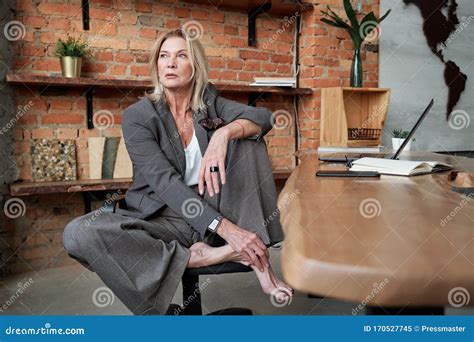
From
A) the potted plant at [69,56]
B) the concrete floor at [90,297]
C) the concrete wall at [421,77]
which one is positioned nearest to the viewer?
the concrete floor at [90,297]

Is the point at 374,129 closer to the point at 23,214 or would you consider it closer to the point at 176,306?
the point at 176,306

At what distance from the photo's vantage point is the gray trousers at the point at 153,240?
1.44 m

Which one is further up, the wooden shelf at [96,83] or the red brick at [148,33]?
the red brick at [148,33]

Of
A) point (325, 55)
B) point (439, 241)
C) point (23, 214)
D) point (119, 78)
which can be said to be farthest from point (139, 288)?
point (325, 55)

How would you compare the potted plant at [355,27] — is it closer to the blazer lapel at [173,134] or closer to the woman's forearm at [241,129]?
the woman's forearm at [241,129]

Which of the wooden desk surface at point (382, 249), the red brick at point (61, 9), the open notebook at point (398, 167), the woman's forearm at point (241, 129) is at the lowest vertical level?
the wooden desk surface at point (382, 249)

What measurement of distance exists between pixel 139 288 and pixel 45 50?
191cm

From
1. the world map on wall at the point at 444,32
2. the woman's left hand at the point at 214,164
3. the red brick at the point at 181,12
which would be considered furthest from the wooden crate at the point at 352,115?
the woman's left hand at the point at 214,164

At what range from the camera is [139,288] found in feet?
4.67

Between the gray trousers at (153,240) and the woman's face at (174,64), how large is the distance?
39 centimetres

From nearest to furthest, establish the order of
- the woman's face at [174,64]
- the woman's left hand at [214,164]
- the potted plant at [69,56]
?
the woman's left hand at [214,164] → the woman's face at [174,64] → the potted plant at [69,56]

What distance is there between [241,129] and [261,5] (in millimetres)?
1920

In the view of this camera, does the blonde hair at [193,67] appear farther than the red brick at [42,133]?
No

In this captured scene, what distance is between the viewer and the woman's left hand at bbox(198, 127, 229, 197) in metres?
1.42
